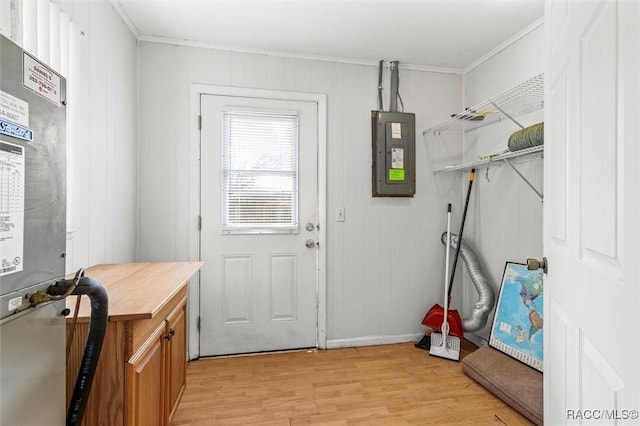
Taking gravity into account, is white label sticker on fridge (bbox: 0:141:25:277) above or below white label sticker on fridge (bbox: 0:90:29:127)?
below

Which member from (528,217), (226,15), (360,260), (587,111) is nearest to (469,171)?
(528,217)

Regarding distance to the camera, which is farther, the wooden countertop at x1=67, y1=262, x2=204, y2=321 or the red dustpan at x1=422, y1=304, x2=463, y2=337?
the red dustpan at x1=422, y1=304, x2=463, y2=337

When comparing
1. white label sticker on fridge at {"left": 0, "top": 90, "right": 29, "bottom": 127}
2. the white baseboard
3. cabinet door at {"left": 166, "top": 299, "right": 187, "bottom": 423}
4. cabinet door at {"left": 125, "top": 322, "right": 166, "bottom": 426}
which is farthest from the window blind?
white label sticker on fridge at {"left": 0, "top": 90, "right": 29, "bottom": 127}

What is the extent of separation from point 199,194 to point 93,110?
90cm

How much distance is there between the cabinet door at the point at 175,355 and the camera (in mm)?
1442

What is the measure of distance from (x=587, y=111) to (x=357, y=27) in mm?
1817

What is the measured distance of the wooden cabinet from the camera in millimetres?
987

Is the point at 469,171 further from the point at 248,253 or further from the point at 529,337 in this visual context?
the point at 248,253

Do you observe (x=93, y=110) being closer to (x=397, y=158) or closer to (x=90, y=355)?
(x=90, y=355)

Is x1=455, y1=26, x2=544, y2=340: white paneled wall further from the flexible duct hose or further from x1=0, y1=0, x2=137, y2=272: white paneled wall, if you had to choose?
x1=0, y1=0, x2=137, y2=272: white paneled wall

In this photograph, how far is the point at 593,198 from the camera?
767 mm

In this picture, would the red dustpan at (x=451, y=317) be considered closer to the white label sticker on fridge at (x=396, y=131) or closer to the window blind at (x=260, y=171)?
the white label sticker on fridge at (x=396, y=131)

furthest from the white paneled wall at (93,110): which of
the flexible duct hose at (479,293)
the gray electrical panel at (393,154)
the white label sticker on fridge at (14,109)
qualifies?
the flexible duct hose at (479,293)

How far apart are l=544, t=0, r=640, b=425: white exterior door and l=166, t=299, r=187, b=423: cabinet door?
5.07ft
